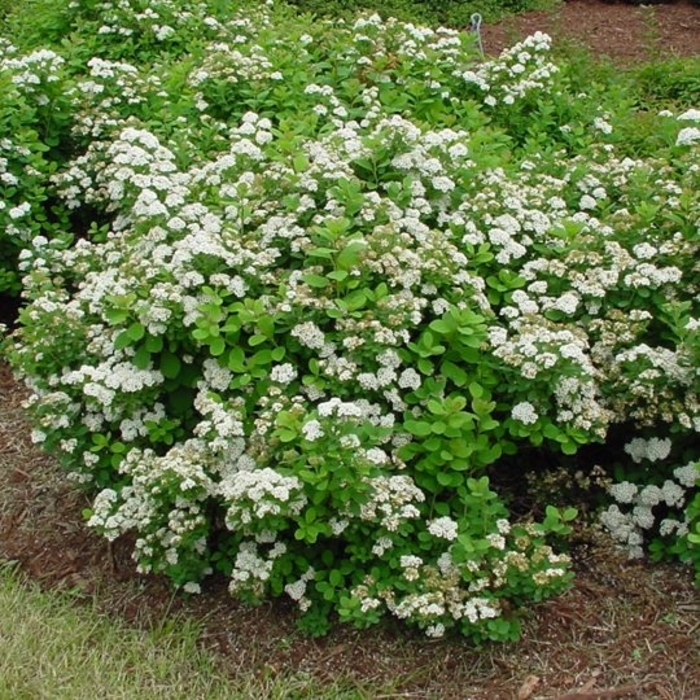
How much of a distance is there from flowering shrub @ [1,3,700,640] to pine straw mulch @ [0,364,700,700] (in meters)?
0.12

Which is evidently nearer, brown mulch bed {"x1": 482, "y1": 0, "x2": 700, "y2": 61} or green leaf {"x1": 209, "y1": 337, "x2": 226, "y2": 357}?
green leaf {"x1": 209, "y1": 337, "x2": 226, "y2": 357}

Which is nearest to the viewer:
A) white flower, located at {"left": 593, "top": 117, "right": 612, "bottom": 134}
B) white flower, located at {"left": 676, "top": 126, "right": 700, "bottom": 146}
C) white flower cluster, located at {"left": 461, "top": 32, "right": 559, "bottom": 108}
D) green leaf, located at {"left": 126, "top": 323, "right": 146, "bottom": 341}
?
green leaf, located at {"left": 126, "top": 323, "right": 146, "bottom": 341}

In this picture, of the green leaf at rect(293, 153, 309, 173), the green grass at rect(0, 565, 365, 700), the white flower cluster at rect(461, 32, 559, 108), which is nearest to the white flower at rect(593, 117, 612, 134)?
the white flower cluster at rect(461, 32, 559, 108)

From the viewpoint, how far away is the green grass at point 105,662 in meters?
3.40

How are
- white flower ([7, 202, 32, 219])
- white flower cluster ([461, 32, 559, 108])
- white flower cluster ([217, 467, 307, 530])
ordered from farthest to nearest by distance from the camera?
white flower cluster ([461, 32, 559, 108]), white flower ([7, 202, 32, 219]), white flower cluster ([217, 467, 307, 530])

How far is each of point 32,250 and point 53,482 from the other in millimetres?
1093

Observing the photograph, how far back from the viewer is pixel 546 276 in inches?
151

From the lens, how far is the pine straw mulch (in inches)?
132

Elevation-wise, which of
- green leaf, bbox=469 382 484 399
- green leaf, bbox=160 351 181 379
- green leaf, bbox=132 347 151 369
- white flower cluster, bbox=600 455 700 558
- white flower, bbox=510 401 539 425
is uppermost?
green leaf, bbox=469 382 484 399

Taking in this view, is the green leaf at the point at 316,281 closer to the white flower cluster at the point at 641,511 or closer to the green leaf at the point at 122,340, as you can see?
the green leaf at the point at 122,340

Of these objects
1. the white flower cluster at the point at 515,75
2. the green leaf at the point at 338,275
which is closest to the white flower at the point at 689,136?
the white flower cluster at the point at 515,75

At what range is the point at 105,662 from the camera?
11.6ft

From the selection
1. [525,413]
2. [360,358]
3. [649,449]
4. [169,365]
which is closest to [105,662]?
[169,365]

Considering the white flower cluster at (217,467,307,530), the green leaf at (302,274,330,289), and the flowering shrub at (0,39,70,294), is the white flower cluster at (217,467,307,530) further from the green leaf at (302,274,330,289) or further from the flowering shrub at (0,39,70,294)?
the flowering shrub at (0,39,70,294)
